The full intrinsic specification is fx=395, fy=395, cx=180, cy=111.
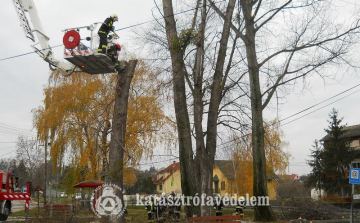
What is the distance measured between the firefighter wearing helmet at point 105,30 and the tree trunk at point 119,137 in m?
1.15

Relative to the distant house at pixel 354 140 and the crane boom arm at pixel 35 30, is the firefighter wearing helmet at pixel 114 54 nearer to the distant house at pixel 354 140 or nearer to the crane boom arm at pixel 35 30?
the crane boom arm at pixel 35 30

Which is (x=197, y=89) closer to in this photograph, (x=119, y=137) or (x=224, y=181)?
(x=119, y=137)

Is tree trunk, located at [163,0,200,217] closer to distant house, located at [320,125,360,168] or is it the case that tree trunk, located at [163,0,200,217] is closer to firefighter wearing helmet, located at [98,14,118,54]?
firefighter wearing helmet, located at [98,14,118,54]

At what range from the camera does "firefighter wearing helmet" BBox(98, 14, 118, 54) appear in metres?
10.4

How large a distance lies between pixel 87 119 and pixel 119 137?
15.0m

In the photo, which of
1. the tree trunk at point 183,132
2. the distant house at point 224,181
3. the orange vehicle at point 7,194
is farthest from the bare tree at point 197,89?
the distant house at point 224,181

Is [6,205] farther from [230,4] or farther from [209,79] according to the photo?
[230,4]

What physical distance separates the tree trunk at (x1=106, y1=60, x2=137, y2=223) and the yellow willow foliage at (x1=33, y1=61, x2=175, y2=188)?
44.4 feet

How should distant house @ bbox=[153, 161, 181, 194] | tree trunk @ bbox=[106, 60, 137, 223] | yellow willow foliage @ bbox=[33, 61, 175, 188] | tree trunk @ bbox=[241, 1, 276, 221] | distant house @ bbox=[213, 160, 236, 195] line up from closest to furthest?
tree trunk @ bbox=[106, 60, 137, 223] < tree trunk @ bbox=[241, 1, 276, 221] < yellow willow foliage @ bbox=[33, 61, 175, 188] < distant house @ bbox=[153, 161, 181, 194] < distant house @ bbox=[213, 160, 236, 195]

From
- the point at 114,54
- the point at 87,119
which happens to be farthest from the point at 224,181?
the point at 114,54

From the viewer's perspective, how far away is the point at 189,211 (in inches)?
563

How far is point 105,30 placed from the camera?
10.6 m

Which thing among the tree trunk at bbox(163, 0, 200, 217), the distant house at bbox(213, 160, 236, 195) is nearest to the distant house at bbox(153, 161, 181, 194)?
the distant house at bbox(213, 160, 236, 195)

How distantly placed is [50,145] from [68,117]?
2.75 metres
